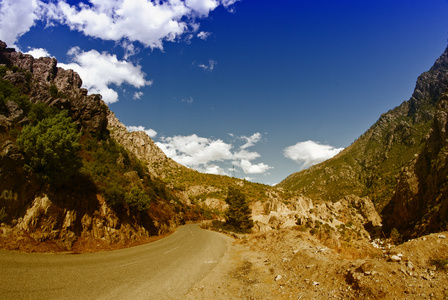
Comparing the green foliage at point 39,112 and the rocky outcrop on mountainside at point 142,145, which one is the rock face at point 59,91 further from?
the rocky outcrop on mountainside at point 142,145

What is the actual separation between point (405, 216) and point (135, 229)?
2060 inches

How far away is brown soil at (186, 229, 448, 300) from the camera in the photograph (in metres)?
6.03

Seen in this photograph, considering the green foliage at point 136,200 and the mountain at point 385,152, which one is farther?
the mountain at point 385,152

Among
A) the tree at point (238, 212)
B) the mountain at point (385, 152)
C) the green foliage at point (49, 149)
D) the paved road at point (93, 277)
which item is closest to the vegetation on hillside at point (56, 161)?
the green foliage at point (49, 149)

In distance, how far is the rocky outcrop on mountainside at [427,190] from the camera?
3162cm

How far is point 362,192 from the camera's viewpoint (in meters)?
90.4

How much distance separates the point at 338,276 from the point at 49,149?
19.8 metres

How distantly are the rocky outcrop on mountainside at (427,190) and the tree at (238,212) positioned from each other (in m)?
27.1

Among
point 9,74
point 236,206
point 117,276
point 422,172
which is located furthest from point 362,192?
point 9,74

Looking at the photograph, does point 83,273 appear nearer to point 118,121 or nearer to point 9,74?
point 9,74

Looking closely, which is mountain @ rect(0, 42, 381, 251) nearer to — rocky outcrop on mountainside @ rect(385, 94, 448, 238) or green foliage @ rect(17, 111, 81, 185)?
green foliage @ rect(17, 111, 81, 185)

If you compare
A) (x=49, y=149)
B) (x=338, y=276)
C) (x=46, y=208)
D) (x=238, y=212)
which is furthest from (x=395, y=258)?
(x=238, y=212)

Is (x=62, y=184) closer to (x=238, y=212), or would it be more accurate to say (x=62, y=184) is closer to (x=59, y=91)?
(x=238, y=212)

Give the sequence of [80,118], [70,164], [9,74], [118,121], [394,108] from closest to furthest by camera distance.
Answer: [70,164] < [9,74] < [80,118] < [118,121] < [394,108]
